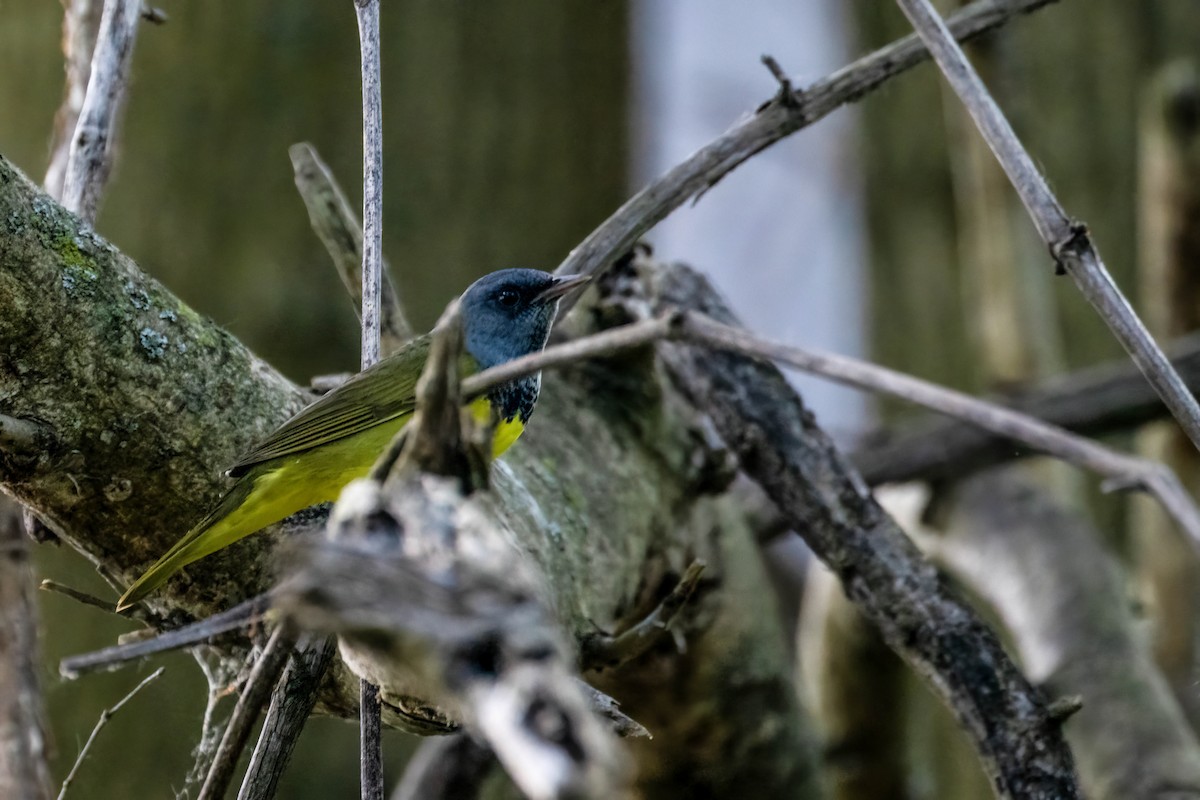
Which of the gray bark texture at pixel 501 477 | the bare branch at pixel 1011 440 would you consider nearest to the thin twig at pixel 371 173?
the gray bark texture at pixel 501 477

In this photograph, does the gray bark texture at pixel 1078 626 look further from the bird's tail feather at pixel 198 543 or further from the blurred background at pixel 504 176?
the bird's tail feather at pixel 198 543

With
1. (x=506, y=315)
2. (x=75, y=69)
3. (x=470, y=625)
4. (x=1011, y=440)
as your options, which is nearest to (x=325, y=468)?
(x=506, y=315)

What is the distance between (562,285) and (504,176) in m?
2.43

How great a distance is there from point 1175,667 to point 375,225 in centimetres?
338

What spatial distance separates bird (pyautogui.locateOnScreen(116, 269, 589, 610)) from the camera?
1.81 meters

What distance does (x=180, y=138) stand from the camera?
13.6 feet

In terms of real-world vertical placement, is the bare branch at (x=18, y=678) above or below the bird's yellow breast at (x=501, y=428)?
below

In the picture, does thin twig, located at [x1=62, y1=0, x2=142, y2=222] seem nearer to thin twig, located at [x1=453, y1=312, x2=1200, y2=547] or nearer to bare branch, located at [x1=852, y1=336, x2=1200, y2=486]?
thin twig, located at [x1=453, y1=312, x2=1200, y2=547]

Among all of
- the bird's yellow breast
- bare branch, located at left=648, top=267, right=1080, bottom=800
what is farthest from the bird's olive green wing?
bare branch, located at left=648, top=267, right=1080, bottom=800

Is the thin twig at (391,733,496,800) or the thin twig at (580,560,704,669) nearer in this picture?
the thin twig at (580,560,704,669)

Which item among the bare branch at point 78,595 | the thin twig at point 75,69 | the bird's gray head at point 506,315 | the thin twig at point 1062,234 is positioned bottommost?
the bare branch at point 78,595

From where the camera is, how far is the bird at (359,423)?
181cm

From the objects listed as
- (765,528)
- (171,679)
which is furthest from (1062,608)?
(171,679)

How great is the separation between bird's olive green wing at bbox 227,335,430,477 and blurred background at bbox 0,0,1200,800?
84 centimetres
